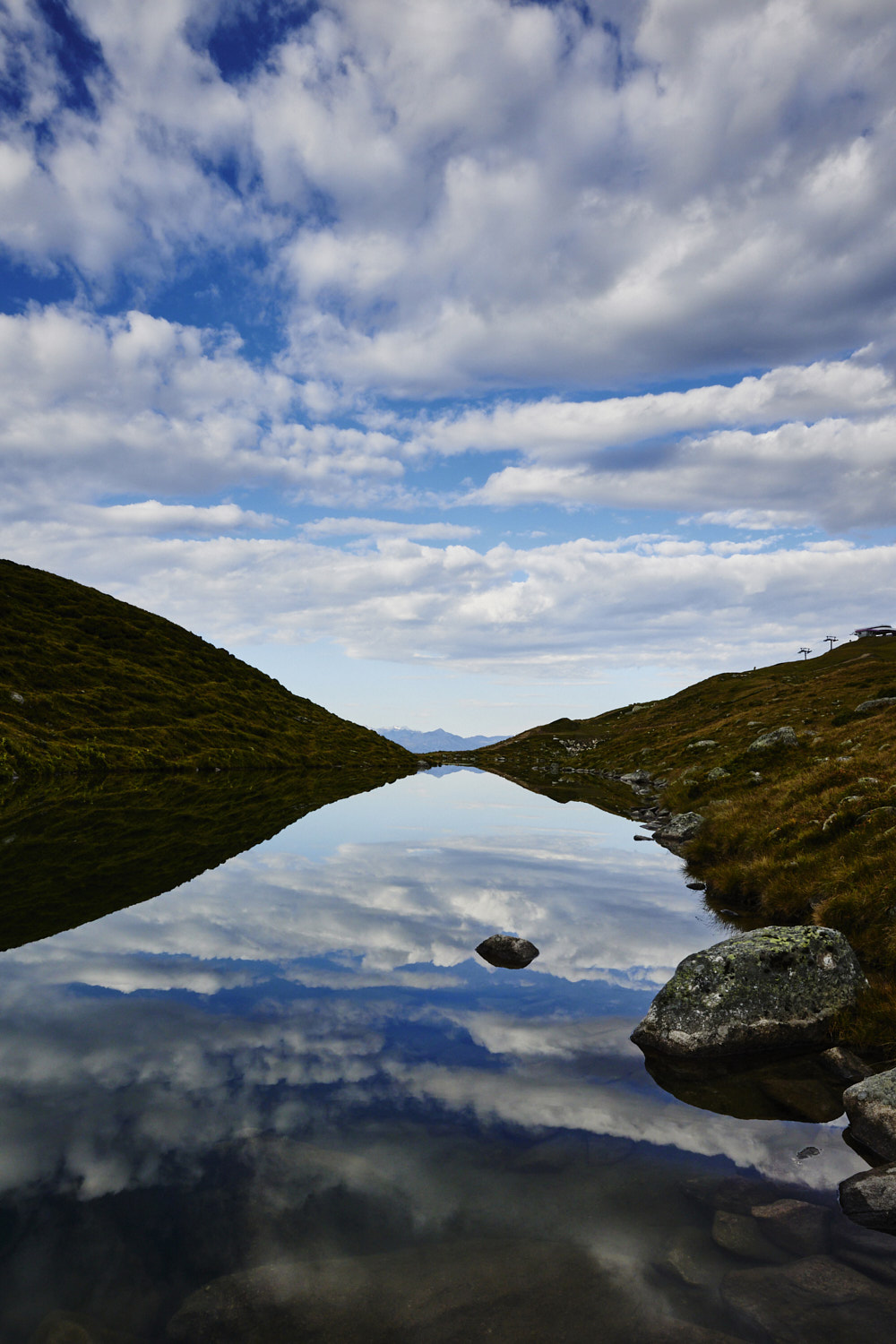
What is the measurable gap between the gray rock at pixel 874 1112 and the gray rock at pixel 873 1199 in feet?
3.28

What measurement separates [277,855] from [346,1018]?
2165 cm

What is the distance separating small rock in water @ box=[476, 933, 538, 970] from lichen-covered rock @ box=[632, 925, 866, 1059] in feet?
18.3

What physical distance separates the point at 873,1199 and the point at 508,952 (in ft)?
38.7

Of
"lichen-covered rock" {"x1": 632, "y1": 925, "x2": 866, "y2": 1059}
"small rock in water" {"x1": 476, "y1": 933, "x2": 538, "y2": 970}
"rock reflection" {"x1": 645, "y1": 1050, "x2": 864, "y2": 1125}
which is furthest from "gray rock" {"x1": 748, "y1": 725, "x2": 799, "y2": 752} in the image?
"rock reflection" {"x1": 645, "y1": 1050, "x2": 864, "y2": 1125}

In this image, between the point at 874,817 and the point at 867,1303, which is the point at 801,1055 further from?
the point at 874,817

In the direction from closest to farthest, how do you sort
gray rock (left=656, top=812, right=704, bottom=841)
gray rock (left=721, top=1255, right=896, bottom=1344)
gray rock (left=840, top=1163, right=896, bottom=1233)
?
gray rock (left=721, top=1255, right=896, bottom=1344) → gray rock (left=840, top=1163, right=896, bottom=1233) → gray rock (left=656, top=812, right=704, bottom=841)

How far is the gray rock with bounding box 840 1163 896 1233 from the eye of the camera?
8.38 metres

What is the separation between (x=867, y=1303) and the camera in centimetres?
719

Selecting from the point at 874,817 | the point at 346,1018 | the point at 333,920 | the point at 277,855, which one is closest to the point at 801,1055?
the point at 346,1018

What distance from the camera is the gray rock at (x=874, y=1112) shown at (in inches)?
391

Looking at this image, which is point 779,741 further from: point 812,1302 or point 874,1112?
point 812,1302

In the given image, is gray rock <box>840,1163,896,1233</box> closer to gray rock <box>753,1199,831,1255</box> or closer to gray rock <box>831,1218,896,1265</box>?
gray rock <box>831,1218,896,1265</box>

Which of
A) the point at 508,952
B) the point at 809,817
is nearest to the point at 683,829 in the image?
the point at 809,817

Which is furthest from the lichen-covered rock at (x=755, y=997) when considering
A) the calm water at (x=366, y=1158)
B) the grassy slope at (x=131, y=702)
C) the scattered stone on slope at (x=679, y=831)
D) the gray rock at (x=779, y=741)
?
the grassy slope at (x=131, y=702)
